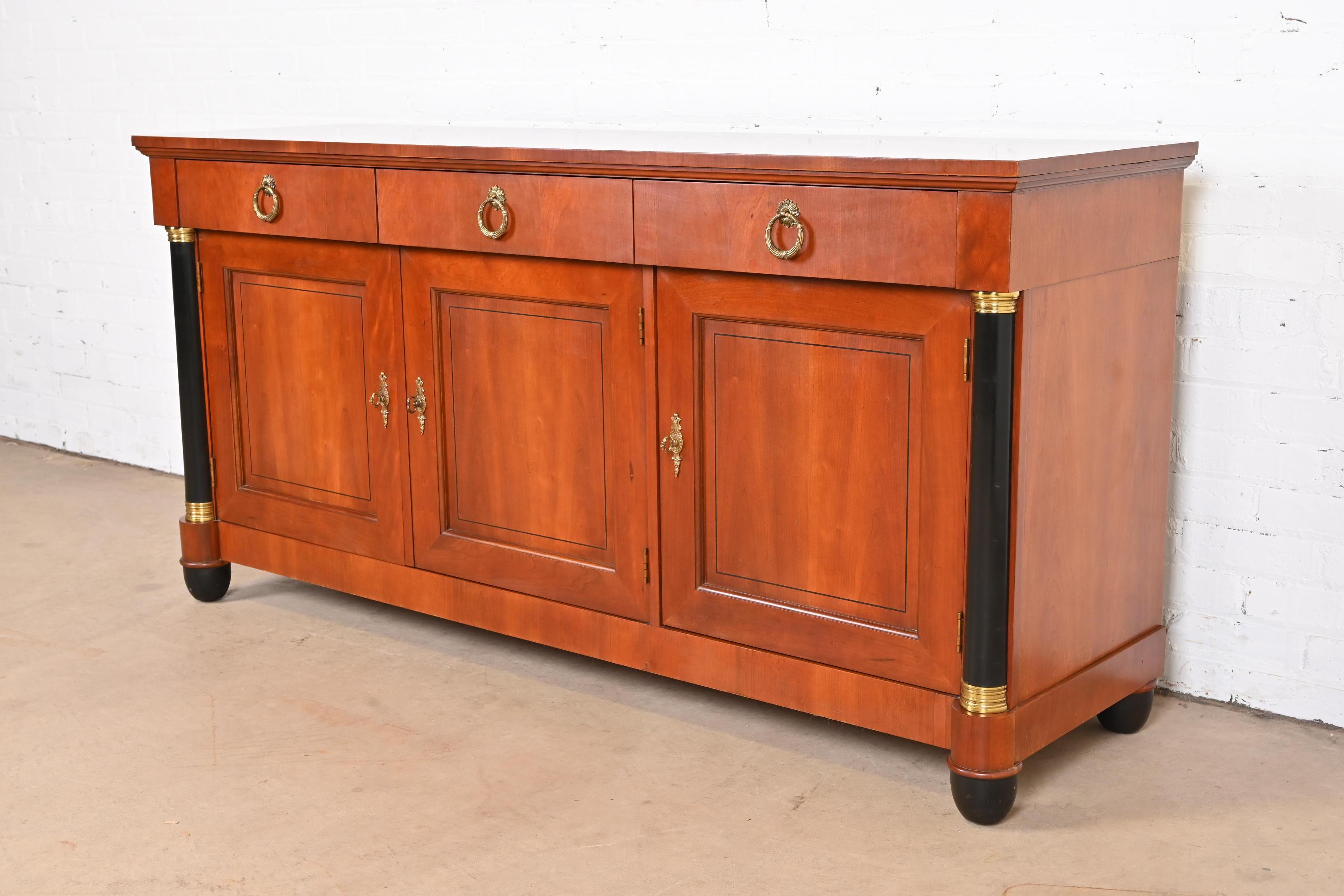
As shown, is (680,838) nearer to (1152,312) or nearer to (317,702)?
(317,702)

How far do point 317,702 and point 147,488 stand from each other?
1.82m

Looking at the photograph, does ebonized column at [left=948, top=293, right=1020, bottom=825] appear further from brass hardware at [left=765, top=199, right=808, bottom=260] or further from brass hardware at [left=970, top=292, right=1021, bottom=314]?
brass hardware at [left=765, top=199, right=808, bottom=260]

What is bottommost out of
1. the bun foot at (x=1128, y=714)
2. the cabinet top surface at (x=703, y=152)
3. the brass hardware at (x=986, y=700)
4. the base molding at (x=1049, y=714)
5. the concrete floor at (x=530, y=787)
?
the concrete floor at (x=530, y=787)

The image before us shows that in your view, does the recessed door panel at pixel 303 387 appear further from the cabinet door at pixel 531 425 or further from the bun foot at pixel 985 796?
the bun foot at pixel 985 796

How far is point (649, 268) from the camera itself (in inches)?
95.9

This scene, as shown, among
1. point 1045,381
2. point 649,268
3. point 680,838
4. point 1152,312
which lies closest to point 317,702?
point 680,838

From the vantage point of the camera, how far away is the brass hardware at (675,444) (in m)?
2.46

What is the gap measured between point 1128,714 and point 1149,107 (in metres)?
1.08

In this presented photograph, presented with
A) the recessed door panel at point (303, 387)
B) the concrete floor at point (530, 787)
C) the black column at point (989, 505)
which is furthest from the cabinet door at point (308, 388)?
the black column at point (989, 505)

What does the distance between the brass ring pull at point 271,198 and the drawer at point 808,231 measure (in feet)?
2.91

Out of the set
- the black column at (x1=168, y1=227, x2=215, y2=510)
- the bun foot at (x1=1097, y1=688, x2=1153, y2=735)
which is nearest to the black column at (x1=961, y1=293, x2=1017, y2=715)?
the bun foot at (x1=1097, y1=688, x2=1153, y2=735)

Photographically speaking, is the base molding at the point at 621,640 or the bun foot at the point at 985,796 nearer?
the bun foot at the point at 985,796

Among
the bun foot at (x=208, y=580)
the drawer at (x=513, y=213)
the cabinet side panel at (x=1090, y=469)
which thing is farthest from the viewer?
the bun foot at (x=208, y=580)

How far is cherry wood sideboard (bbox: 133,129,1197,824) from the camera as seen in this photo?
7.03 feet
